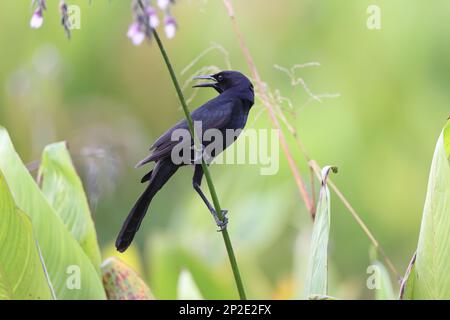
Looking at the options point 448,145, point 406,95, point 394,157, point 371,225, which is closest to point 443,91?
point 406,95

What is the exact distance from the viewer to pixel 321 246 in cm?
147

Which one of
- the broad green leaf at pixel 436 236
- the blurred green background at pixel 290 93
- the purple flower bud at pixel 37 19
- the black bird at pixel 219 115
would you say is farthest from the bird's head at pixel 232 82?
the blurred green background at pixel 290 93

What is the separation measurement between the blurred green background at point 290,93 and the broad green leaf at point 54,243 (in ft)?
4.88

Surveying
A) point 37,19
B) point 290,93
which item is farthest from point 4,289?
point 290,93

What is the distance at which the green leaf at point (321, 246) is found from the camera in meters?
1.44

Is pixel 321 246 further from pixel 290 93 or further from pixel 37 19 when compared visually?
pixel 290 93

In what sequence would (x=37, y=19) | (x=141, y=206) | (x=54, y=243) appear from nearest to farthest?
(x=37, y=19)
(x=141, y=206)
(x=54, y=243)

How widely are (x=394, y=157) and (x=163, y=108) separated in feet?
3.93

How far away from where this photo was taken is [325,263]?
1472 millimetres

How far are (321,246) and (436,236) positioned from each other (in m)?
0.23
